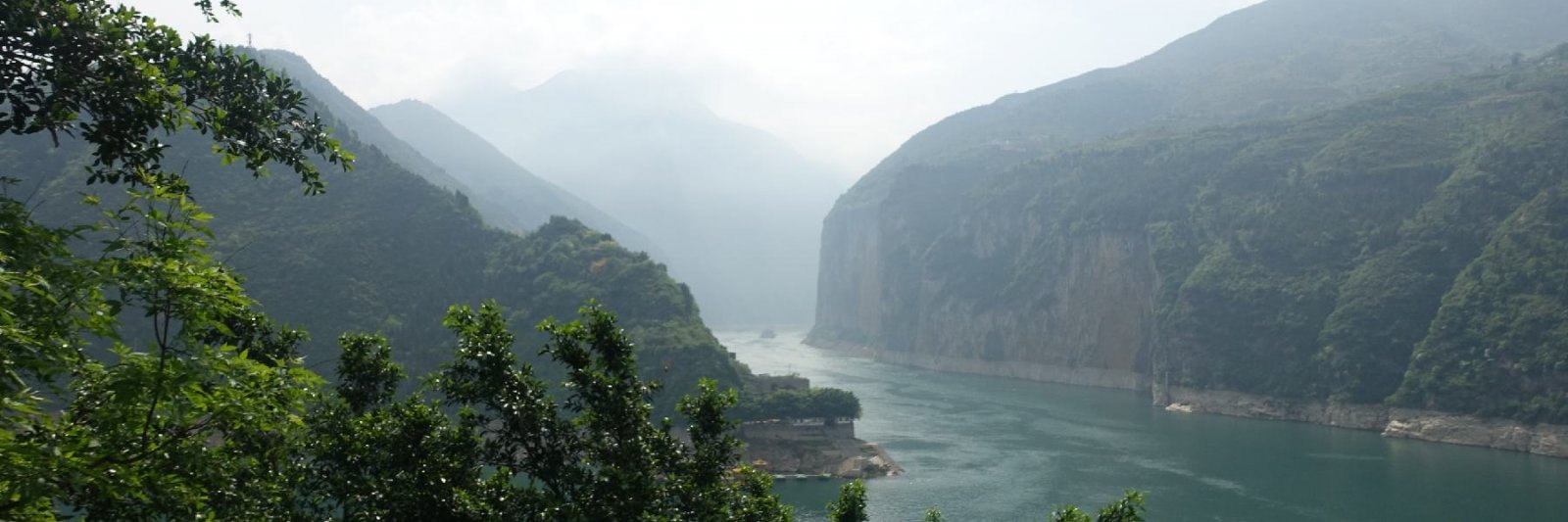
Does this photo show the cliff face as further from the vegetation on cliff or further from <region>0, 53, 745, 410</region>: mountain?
<region>0, 53, 745, 410</region>: mountain

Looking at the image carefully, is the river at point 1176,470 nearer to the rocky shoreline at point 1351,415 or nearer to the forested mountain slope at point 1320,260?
the rocky shoreline at point 1351,415

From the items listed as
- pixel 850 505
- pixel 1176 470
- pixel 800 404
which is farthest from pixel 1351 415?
pixel 850 505

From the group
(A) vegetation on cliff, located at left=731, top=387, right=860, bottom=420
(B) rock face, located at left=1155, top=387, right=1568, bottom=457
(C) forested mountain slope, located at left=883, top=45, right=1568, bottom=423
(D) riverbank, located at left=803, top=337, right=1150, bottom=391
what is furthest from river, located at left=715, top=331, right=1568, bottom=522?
(D) riverbank, located at left=803, top=337, right=1150, bottom=391

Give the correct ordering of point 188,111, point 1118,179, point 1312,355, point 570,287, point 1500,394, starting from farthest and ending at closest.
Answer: point 1118,179 → point 1312,355 → point 570,287 → point 1500,394 → point 188,111

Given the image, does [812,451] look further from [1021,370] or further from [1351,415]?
[1021,370]

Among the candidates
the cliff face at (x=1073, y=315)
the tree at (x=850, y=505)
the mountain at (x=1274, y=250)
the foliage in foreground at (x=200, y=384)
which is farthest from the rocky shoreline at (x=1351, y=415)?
the foliage in foreground at (x=200, y=384)

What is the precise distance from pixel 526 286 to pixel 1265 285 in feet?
226

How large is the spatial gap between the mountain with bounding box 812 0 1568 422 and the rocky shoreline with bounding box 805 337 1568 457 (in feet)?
2.76

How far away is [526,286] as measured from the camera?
81.3 m

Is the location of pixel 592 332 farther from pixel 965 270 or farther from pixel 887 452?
pixel 965 270

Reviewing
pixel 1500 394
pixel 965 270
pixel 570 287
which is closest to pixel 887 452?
pixel 570 287

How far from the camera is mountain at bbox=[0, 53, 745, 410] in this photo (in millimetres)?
69625

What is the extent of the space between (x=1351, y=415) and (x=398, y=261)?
74.1m

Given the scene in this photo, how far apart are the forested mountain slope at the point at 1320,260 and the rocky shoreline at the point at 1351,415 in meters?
0.98
